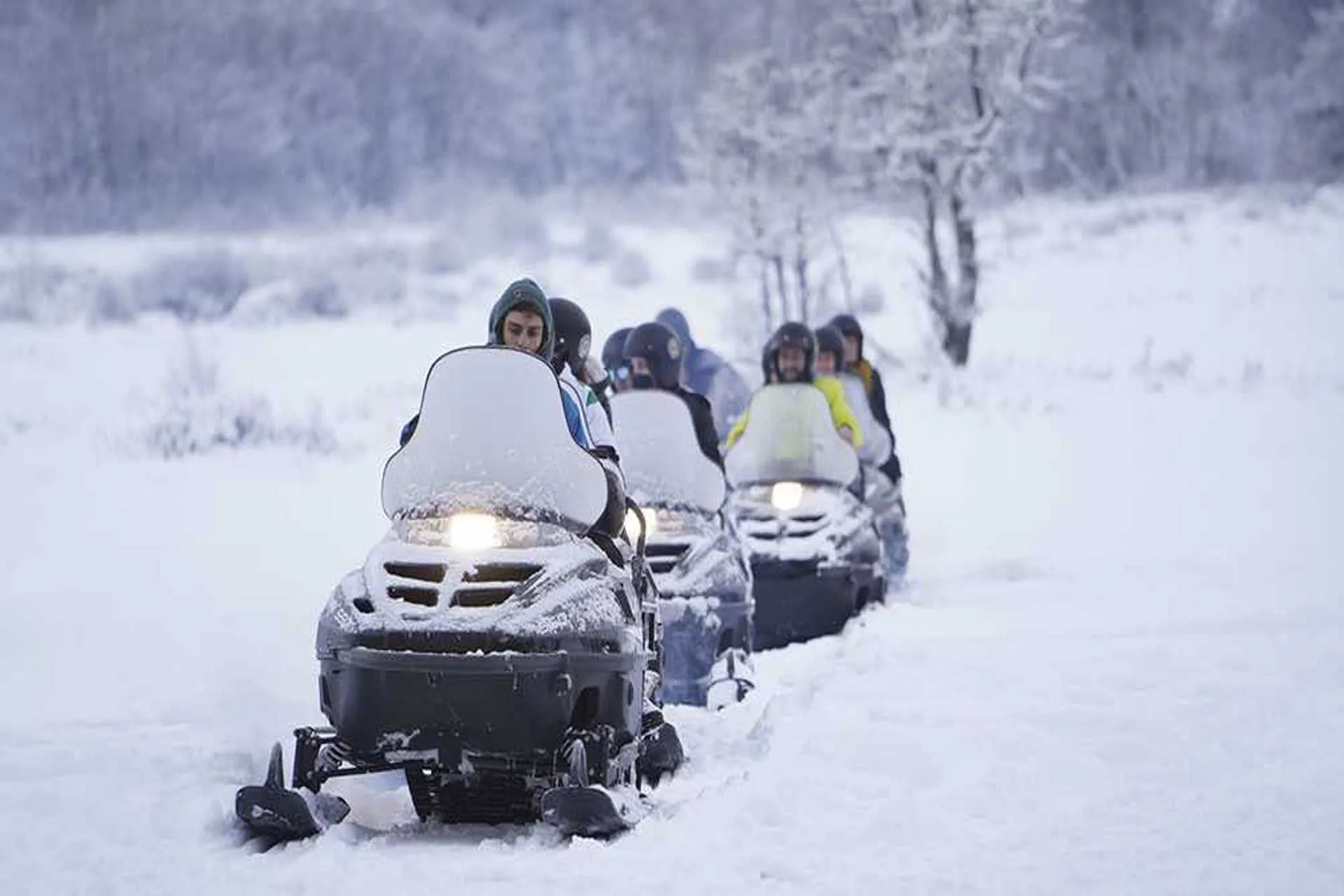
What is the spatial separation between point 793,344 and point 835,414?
37.5 inches

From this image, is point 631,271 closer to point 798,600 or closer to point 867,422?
point 867,422

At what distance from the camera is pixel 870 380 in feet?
43.5

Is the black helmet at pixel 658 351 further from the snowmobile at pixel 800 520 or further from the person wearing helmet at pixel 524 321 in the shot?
the person wearing helmet at pixel 524 321

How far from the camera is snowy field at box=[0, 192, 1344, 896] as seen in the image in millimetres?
4996

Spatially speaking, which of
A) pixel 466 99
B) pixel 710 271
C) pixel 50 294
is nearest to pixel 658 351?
pixel 50 294

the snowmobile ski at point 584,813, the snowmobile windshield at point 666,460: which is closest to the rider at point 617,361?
the snowmobile windshield at point 666,460

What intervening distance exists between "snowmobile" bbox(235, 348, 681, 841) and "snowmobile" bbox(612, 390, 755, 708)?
2111 mm

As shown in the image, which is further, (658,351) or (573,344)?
(658,351)

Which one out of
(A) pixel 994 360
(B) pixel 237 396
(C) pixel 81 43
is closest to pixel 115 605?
(B) pixel 237 396

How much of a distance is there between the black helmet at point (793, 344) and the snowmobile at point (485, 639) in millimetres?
5076

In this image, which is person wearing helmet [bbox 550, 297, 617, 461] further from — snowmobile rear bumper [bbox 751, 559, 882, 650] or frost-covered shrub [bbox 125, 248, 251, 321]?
frost-covered shrub [bbox 125, 248, 251, 321]

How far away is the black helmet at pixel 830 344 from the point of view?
12844mm

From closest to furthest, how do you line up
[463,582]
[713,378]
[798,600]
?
[463,582]
[798,600]
[713,378]

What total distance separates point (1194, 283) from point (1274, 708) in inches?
1291
